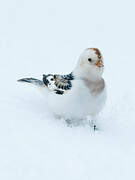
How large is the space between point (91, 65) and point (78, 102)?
48 cm

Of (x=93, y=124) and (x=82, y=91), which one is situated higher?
(x=82, y=91)

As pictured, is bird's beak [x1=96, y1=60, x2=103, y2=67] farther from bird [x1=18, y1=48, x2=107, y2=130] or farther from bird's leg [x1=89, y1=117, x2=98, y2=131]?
bird's leg [x1=89, y1=117, x2=98, y2=131]

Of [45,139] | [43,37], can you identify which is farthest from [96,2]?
[45,139]

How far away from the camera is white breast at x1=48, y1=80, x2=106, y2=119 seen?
579 centimetres

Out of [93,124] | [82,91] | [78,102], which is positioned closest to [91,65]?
[82,91]

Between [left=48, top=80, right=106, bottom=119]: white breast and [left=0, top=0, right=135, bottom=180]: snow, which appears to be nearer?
[left=0, top=0, right=135, bottom=180]: snow

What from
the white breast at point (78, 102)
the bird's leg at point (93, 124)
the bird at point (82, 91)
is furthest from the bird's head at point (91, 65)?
the bird's leg at point (93, 124)

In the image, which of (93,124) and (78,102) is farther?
(93,124)

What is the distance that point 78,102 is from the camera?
577 centimetres

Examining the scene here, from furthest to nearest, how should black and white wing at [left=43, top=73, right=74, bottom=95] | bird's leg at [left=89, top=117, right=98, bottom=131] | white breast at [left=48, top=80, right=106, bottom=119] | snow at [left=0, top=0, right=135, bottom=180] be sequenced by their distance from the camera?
bird's leg at [left=89, top=117, right=98, bottom=131] < black and white wing at [left=43, top=73, right=74, bottom=95] < white breast at [left=48, top=80, right=106, bottom=119] < snow at [left=0, top=0, right=135, bottom=180]

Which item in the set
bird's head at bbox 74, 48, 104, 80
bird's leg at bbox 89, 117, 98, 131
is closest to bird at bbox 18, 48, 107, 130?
bird's head at bbox 74, 48, 104, 80

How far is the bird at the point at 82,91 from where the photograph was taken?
5801 mm

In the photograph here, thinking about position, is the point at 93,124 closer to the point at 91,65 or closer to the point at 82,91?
the point at 82,91

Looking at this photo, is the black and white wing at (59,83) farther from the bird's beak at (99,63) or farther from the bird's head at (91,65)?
the bird's beak at (99,63)
